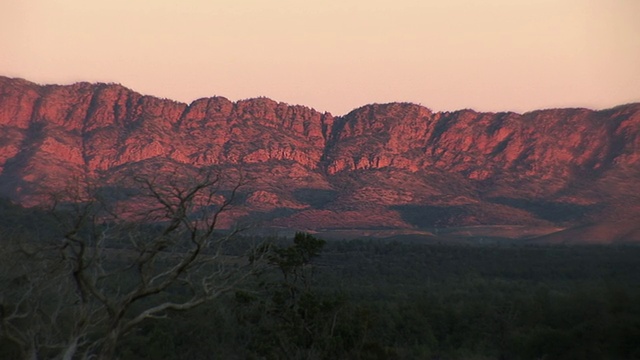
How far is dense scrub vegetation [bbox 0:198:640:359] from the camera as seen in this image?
2989 cm

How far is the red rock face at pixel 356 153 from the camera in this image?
338 ft

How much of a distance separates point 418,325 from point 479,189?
7356 cm

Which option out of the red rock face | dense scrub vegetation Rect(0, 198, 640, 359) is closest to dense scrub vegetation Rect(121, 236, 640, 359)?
dense scrub vegetation Rect(0, 198, 640, 359)

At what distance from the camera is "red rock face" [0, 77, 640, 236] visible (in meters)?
103

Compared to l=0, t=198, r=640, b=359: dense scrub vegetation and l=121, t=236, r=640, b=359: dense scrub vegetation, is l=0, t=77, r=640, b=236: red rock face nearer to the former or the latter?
l=121, t=236, r=640, b=359: dense scrub vegetation

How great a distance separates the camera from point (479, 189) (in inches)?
4562

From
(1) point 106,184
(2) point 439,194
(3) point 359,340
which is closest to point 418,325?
(3) point 359,340

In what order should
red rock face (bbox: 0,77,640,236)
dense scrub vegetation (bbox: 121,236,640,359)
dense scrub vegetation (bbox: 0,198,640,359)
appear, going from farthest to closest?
1. red rock face (bbox: 0,77,640,236)
2. dense scrub vegetation (bbox: 121,236,640,359)
3. dense scrub vegetation (bbox: 0,198,640,359)

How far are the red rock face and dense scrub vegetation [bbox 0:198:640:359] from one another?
3344 cm

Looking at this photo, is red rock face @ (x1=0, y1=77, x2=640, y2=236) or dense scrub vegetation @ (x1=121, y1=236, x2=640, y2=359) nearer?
dense scrub vegetation @ (x1=121, y1=236, x2=640, y2=359)

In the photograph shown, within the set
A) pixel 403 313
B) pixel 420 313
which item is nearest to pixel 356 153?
pixel 420 313

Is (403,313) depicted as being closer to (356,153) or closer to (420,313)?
(420,313)

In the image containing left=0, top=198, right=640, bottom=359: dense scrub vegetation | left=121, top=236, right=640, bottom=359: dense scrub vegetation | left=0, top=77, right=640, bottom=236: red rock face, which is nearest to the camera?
left=0, top=198, right=640, bottom=359: dense scrub vegetation

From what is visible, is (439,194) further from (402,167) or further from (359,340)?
(359,340)
